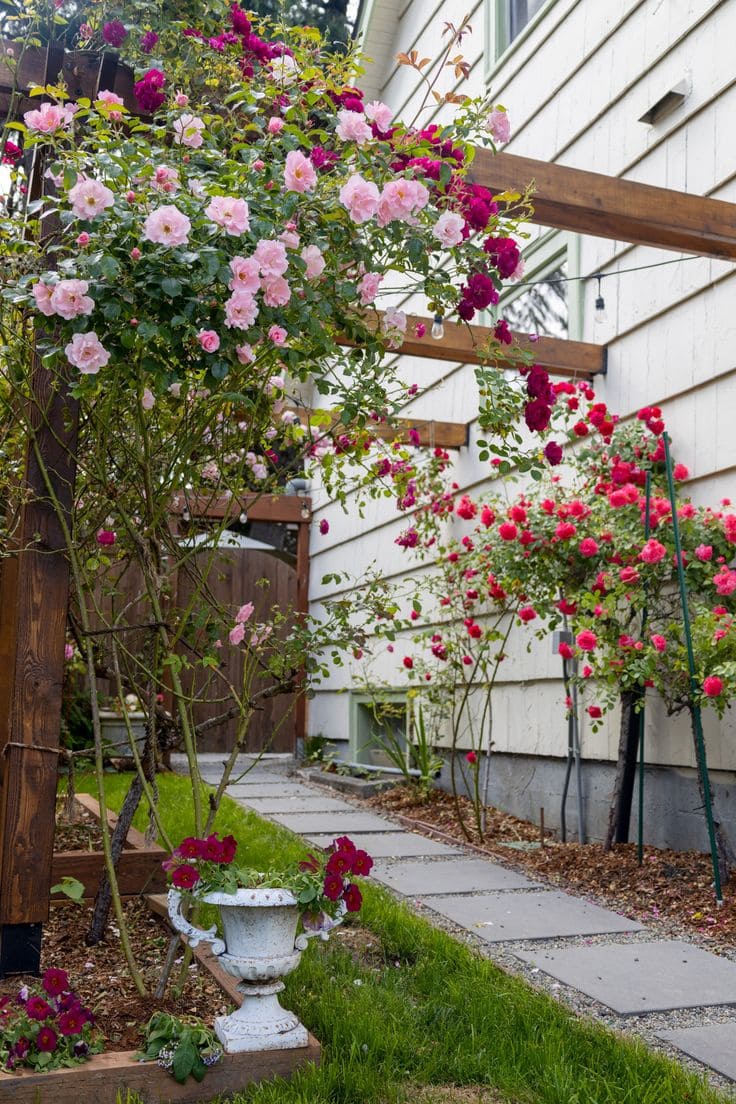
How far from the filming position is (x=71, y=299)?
79.4 inches

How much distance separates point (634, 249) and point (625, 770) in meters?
2.55

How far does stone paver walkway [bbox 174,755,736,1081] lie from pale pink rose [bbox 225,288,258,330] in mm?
1123

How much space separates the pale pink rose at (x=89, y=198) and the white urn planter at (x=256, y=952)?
1.46 meters

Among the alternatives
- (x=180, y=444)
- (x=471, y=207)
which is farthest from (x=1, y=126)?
(x=471, y=207)

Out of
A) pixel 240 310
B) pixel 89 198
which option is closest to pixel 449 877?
pixel 240 310

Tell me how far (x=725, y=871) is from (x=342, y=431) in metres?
2.36

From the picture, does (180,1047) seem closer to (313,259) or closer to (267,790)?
(313,259)

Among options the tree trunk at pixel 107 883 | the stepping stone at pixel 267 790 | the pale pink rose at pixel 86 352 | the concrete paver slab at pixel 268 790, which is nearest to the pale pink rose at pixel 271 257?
the pale pink rose at pixel 86 352

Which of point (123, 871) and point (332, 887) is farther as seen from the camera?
A: point (123, 871)

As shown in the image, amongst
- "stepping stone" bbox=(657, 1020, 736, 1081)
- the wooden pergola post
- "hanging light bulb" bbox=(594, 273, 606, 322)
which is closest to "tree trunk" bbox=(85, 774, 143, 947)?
the wooden pergola post

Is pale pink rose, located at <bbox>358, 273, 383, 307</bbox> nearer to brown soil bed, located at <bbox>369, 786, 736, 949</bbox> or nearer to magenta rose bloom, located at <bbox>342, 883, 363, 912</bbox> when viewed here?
magenta rose bloom, located at <bbox>342, 883, 363, 912</bbox>

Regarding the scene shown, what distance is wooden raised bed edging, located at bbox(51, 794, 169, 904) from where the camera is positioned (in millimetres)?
3318

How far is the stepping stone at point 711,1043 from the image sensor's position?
2322mm

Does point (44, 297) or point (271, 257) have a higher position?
point (271, 257)
